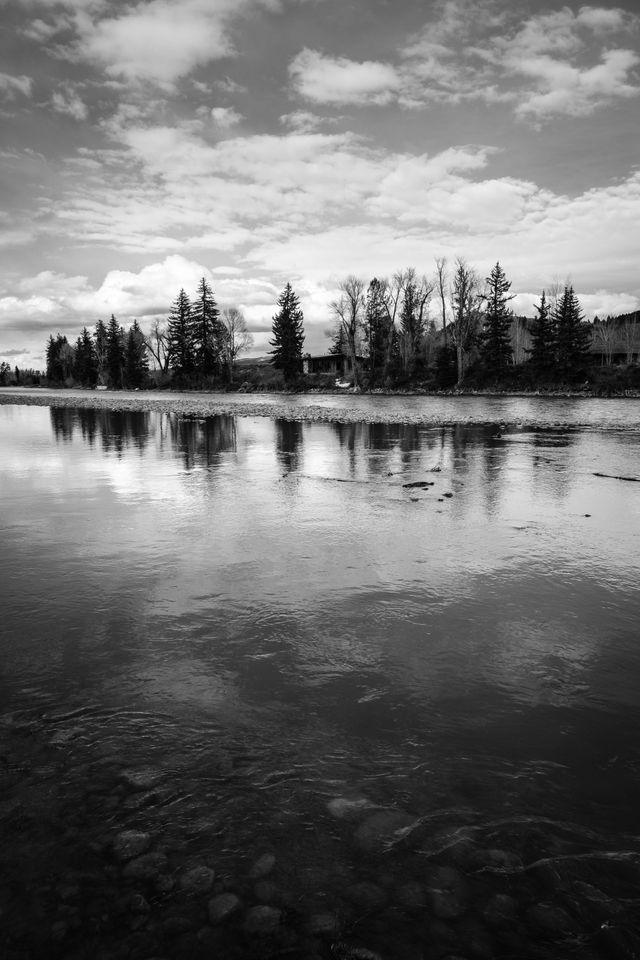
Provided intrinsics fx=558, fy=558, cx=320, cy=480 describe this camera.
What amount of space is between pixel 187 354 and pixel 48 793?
88616 millimetres

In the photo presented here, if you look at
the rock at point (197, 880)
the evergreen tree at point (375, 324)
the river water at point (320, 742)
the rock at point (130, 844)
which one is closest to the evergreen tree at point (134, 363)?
the evergreen tree at point (375, 324)

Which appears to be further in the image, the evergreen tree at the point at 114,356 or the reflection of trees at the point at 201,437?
the evergreen tree at the point at 114,356

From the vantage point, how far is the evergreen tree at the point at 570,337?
5850 cm

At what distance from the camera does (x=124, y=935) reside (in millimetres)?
2123

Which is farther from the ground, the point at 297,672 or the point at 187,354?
the point at 187,354

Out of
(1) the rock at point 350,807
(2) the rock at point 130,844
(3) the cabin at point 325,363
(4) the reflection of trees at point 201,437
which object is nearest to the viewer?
(2) the rock at point 130,844

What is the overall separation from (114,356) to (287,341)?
43.3 meters

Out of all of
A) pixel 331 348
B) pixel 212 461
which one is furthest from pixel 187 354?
pixel 212 461

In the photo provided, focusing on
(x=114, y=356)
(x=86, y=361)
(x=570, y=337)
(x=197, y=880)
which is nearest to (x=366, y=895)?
(x=197, y=880)

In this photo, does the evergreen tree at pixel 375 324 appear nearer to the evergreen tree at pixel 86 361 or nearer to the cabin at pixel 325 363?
the cabin at pixel 325 363

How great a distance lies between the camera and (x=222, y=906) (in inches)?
88.2

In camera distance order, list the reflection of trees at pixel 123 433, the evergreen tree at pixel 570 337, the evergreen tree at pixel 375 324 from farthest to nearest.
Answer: the evergreen tree at pixel 375 324, the evergreen tree at pixel 570 337, the reflection of trees at pixel 123 433

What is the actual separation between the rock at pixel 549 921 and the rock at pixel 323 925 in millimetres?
766

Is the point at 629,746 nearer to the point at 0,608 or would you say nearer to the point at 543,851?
the point at 543,851
